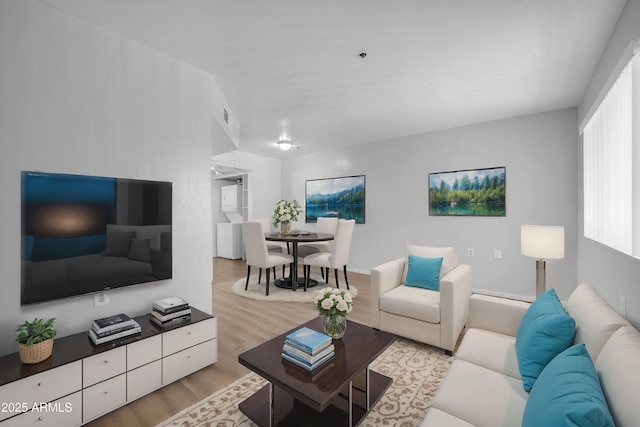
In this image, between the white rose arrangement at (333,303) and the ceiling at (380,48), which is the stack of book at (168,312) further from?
the ceiling at (380,48)

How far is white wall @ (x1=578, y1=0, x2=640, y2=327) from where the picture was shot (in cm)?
151

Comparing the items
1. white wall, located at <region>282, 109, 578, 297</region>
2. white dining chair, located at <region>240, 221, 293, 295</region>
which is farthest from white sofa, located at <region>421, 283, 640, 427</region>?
white dining chair, located at <region>240, 221, 293, 295</region>

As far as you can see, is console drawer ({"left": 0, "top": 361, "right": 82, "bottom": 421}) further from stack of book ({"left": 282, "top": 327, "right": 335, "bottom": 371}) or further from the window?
the window

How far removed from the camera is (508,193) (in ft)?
12.7

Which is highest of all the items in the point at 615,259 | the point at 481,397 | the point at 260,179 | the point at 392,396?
the point at 260,179

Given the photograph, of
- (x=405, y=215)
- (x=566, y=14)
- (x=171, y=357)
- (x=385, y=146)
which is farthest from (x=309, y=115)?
(x=171, y=357)

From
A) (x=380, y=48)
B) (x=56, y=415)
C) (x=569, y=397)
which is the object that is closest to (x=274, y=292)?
(x=56, y=415)

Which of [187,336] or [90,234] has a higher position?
[90,234]

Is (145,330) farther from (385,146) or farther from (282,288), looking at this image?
(385,146)

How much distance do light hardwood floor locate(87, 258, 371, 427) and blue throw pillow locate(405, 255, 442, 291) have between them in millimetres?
744

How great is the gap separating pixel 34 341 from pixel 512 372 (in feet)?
8.58

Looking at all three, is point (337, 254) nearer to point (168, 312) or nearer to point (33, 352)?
point (168, 312)

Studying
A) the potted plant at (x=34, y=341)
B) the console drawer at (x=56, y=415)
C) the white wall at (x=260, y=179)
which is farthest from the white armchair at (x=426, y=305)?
the white wall at (x=260, y=179)

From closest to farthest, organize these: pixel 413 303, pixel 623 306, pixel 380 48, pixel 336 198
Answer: pixel 623 306 < pixel 380 48 < pixel 413 303 < pixel 336 198
